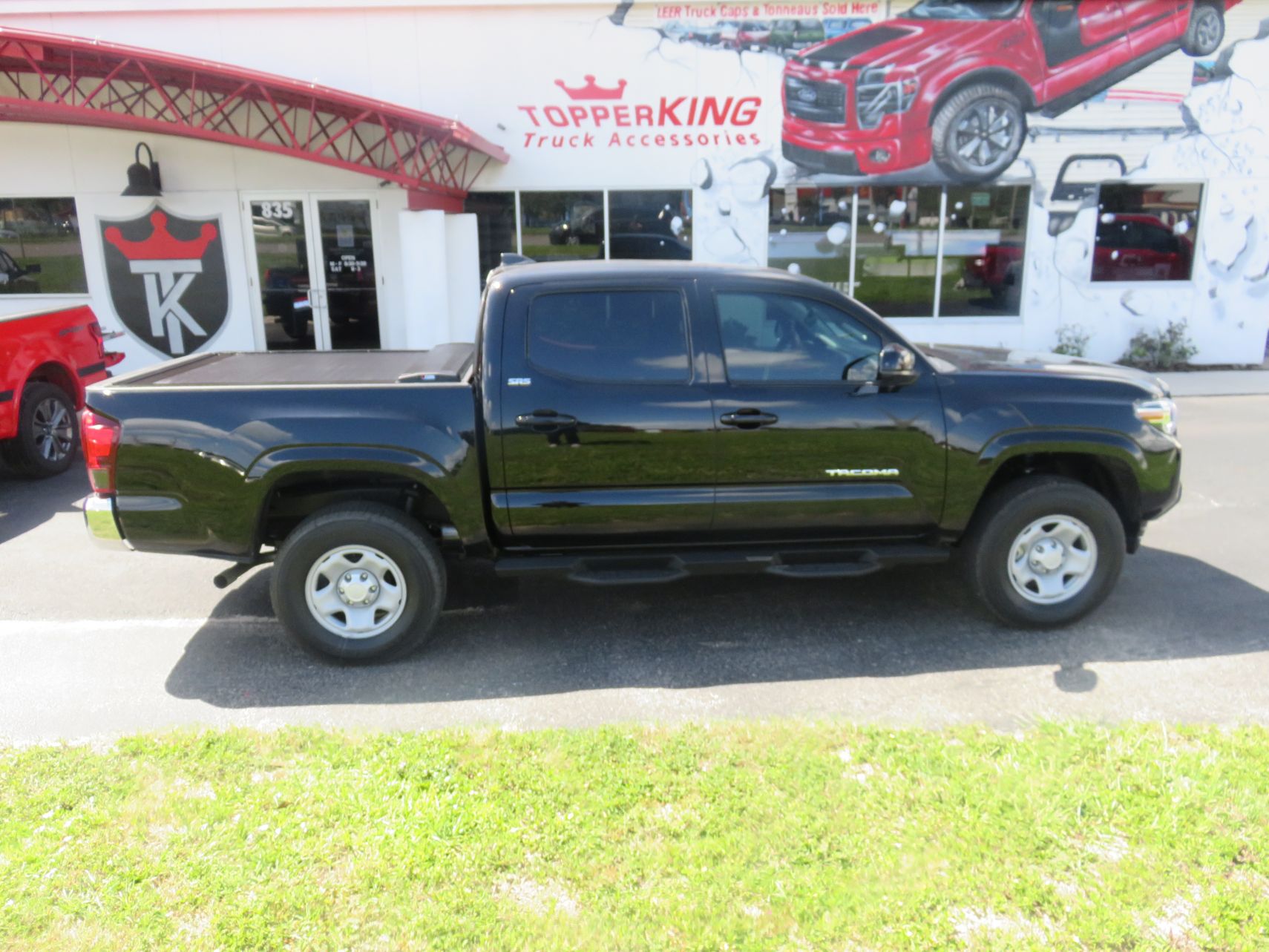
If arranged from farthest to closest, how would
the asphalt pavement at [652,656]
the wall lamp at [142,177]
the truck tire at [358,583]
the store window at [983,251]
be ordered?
the store window at [983,251] → the wall lamp at [142,177] → the truck tire at [358,583] → the asphalt pavement at [652,656]

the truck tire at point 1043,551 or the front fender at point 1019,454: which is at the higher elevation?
the front fender at point 1019,454

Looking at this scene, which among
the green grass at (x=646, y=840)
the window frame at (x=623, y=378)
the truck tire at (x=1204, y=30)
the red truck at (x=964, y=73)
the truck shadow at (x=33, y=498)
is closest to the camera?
the green grass at (x=646, y=840)

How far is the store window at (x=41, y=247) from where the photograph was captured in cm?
1238

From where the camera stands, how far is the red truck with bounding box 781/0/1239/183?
12.2 m

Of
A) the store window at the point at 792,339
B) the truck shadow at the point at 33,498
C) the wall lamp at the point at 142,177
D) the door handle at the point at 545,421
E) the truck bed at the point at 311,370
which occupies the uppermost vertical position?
the wall lamp at the point at 142,177

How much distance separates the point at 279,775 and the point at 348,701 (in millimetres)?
744

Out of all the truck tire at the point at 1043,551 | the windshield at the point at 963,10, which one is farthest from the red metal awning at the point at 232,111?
the truck tire at the point at 1043,551

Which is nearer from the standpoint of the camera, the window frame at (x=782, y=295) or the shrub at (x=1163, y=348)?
the window frame at (x=782, y=295)

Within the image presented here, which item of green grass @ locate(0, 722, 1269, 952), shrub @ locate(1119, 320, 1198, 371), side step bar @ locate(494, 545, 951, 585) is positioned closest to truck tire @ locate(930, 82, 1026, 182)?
shrub @ locate(1119, 320, 1198, 371)

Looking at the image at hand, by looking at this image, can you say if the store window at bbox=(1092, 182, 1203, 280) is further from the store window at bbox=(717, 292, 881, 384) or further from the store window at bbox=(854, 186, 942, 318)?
the store window at bbox=(717, 292, 881, 384)

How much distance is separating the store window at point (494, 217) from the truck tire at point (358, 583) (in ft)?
27.5

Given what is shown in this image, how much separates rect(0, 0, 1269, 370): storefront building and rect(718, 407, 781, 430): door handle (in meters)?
7.39

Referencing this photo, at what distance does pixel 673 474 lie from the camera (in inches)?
188

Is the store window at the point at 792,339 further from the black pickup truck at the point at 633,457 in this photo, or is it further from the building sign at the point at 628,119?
the building sign at the point at 628,119
